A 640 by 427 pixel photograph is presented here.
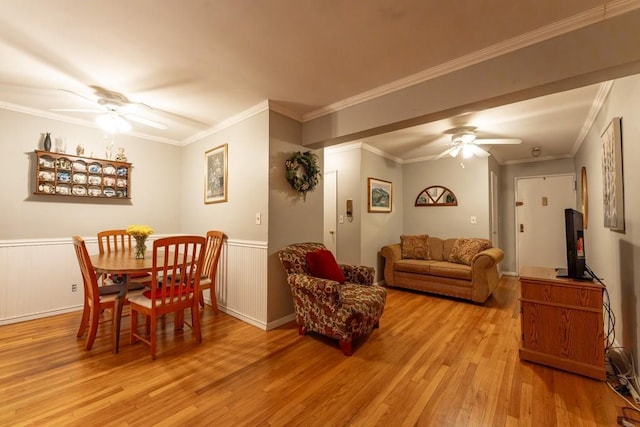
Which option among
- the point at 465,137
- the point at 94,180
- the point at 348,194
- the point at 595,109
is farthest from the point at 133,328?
the point at 595,109

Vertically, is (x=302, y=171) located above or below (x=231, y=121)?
below

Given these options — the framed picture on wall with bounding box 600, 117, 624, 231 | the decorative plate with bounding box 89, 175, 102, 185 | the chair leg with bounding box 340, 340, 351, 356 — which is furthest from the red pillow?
the decorative plate with bounding box 89, 175, 102, 185

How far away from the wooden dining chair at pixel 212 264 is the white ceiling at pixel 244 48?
1.52 m

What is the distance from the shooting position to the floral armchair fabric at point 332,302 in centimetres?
236

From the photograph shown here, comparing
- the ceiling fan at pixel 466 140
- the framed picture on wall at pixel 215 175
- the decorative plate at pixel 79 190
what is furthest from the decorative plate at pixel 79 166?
the ceiling fan at pixel 466 140

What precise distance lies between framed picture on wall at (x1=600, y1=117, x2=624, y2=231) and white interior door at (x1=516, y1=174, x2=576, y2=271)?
2956mm

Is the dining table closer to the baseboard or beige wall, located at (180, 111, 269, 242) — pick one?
beige wall, located at (180, 111, 269, 242)

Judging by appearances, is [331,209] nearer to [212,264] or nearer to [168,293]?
[212,264]

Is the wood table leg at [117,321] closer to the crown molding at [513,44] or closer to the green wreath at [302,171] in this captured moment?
the green wreath at [302,171]

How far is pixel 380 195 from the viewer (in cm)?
493

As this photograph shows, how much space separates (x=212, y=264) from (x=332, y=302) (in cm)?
157

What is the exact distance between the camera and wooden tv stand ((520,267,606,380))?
200 centimetres

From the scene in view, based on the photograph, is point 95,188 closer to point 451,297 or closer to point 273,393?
point 273,393

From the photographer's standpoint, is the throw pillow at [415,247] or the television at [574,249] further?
the throw pillow at [415,247]
